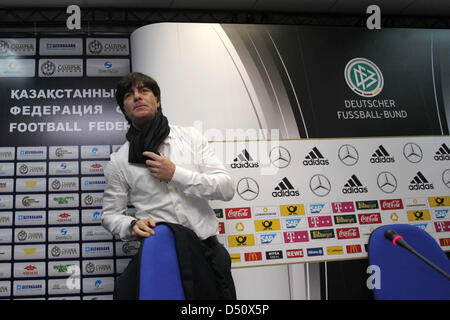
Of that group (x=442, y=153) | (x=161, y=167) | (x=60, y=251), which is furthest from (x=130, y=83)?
(x=442, y=153)

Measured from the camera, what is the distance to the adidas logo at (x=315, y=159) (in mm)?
2664

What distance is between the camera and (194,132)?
7.30 feet

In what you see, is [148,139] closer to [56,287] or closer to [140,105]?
[140,105]

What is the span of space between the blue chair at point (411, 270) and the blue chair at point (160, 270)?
141 cm

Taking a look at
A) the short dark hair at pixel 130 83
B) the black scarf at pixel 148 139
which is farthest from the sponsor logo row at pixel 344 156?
the short dark hair at pixel 130 83

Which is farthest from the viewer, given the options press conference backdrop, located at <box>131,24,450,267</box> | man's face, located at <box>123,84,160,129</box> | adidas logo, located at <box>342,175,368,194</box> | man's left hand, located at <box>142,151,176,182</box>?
adidas logo, located at <box>342,175,368,194</box>

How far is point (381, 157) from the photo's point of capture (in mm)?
2764

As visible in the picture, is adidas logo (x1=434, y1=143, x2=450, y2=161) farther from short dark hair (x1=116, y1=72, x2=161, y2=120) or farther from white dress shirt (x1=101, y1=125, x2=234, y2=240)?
short dark hair (x1=116, y1=72, x2=161, y2=120)

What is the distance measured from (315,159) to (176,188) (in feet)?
3.74

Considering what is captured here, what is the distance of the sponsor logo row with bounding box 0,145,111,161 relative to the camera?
2.72 m

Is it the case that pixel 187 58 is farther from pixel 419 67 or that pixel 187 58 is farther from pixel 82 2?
pixel 82 2

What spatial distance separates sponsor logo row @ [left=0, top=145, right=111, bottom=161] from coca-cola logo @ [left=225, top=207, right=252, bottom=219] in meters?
1.02

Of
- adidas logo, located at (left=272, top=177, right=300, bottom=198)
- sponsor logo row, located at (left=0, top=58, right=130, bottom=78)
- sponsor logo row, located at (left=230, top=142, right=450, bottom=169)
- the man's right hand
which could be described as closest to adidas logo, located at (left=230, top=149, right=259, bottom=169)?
sponsor logo row, located at (left=230, top=142, right=450, bottom=169)

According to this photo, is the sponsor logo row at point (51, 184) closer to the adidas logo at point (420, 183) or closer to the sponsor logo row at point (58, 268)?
the sponsor logo row at point (58, 268)
